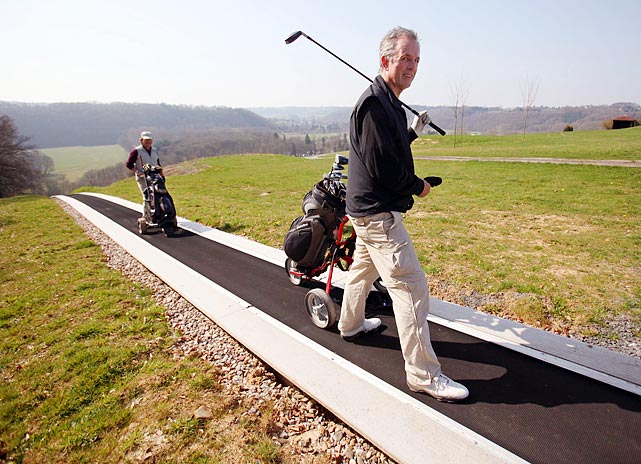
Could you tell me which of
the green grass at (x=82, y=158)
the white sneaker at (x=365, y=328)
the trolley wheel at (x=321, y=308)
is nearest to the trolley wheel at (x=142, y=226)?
the trolley wheel at (x=321, y=308)

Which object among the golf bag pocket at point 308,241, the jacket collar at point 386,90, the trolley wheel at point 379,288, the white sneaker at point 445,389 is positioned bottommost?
the white sneaker at point 445,389

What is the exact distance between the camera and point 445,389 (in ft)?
9.47

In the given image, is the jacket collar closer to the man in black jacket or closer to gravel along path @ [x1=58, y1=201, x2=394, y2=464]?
the man in black jacket

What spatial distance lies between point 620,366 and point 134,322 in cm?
544

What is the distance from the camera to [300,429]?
2814 mm

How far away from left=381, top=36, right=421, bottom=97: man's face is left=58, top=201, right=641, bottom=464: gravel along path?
2.85m

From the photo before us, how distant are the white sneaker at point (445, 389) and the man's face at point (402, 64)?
2.52 m

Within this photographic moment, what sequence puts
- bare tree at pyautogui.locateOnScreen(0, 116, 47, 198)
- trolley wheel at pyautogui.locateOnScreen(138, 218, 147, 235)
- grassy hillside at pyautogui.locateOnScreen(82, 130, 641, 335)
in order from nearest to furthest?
grassy hillside at pyautogui.locateOnScreen(82, 130, 641, 335) < trolley wheel at pyautogui.locateOnScreen(138, 218, 147, 235) < bare tree at pyautogui.locateOnScreen(0, 116, 47, 198)

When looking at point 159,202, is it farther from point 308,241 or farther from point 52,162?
point 52,162

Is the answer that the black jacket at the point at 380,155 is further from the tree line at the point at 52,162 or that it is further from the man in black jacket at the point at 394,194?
the tree line at the point at 52,162

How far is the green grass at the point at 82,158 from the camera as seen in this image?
11038cm

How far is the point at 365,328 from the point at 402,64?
2.73 m

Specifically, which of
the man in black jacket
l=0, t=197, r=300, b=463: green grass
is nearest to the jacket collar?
the man in black jacket

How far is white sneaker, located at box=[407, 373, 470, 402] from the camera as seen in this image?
2.86 m
